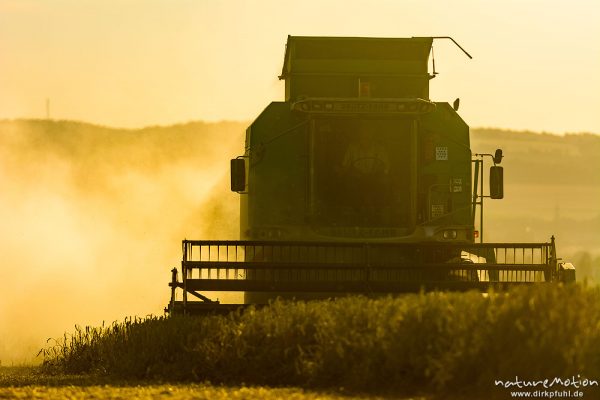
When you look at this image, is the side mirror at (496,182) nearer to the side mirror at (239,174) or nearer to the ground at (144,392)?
the side mirror at (239,174)

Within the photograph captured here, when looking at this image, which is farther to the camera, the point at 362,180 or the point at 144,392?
the point at 362,180

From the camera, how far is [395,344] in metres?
15.2

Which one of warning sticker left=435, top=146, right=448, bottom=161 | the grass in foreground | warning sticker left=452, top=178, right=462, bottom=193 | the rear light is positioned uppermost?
warning sticker left=435, top=146, right=448, bottom=161

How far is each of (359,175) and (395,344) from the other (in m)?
7.63

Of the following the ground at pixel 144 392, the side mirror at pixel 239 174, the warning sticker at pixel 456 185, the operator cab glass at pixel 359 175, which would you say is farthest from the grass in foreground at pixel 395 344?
the warning sticker at pixel 456 185

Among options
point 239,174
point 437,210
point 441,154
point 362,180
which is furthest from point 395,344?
point 441,154

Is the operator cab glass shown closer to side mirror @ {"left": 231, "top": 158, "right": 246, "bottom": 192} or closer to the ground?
side mirror @ {"left": 231, "top": 158, "right": 246, "bottom": 192}

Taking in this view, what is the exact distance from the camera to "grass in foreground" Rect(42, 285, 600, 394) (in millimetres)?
14617

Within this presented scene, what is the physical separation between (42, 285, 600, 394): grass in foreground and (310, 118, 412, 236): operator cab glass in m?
4.83

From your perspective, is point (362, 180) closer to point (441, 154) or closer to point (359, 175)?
point (359, 175)

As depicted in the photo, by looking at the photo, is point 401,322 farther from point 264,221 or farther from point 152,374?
point 264,221

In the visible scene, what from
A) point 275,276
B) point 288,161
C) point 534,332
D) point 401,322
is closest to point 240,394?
point 401,322

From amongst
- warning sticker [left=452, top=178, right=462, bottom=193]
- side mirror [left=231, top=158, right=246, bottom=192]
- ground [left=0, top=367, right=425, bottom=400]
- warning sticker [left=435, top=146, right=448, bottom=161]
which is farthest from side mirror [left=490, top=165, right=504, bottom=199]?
ground [left=0, top=367, right=425, bottom=400]

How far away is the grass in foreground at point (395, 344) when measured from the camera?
48.0 ft
